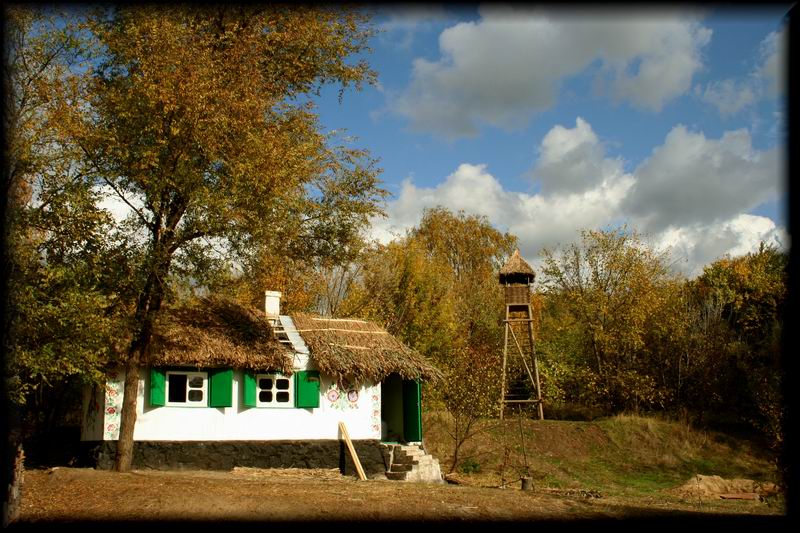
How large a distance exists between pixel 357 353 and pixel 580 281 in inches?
629

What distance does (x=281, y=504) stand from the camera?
1065 cm

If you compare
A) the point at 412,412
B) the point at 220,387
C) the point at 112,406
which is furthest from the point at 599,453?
the point at 112,406

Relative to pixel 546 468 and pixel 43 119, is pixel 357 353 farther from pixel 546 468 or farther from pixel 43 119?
pixel 43 119

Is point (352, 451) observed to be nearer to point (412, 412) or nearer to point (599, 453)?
point (412, 412)

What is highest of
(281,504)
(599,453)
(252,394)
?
(252,394)

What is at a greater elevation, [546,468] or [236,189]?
[236,189]

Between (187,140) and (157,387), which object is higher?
(187,140)

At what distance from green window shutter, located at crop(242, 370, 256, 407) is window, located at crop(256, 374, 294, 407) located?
0.74 ft

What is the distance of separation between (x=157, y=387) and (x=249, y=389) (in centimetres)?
209

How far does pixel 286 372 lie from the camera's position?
55.9 feet

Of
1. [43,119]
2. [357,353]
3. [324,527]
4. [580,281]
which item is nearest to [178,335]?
[357,353]

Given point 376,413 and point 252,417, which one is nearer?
point 252,417

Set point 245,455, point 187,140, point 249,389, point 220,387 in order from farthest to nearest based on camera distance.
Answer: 1. point 249,389
2. point 245,455
3. point 220,387
4. point 187,140

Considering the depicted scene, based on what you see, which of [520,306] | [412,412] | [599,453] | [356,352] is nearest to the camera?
[356,352]
